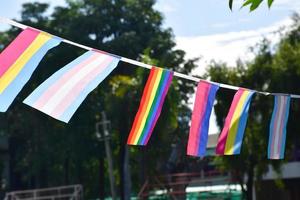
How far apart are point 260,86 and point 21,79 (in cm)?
1561

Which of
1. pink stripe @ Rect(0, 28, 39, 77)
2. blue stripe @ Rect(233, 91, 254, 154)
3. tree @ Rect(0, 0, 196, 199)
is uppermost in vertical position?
tree @ Rect(0, 0, 196, 199)

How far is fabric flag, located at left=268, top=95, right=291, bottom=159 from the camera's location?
26.2 ft

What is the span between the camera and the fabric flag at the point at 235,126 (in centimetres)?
763

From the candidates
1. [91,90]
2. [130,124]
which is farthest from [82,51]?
[91,90]

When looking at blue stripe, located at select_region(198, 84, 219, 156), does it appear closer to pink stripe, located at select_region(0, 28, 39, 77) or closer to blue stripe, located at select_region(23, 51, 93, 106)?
blue stripe, located at select_region(23, 51, 93, 106)

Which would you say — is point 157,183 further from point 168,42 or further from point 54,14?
point 54,14

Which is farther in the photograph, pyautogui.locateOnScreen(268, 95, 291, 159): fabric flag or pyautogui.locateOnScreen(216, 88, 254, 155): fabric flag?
pyautogui.locateOnScreen(268, 95, 291, 159): fabric flag

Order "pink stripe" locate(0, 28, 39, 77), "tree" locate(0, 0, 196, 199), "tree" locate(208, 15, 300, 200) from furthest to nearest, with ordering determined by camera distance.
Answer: "tree" locate(0, 0, 196, 199)
"tree" locate(208, 15, 300, 200)
"pink stripe" locate(0, 28, 39, 77)

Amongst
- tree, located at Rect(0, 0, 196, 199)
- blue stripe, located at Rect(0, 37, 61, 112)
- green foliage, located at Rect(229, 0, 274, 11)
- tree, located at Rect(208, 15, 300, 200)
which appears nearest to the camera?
green foliage, located at Rect(229, 0, 274, 11)

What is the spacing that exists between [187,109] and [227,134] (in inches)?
814

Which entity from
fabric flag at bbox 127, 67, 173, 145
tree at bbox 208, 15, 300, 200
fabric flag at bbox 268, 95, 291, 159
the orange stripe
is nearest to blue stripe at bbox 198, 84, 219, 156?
fabric flag at bbox 127, 67, 173, 145

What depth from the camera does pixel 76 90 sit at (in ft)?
19.7

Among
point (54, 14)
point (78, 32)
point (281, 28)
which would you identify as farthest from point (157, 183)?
point (54, 14)

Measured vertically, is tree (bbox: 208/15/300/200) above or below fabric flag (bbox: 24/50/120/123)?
above
